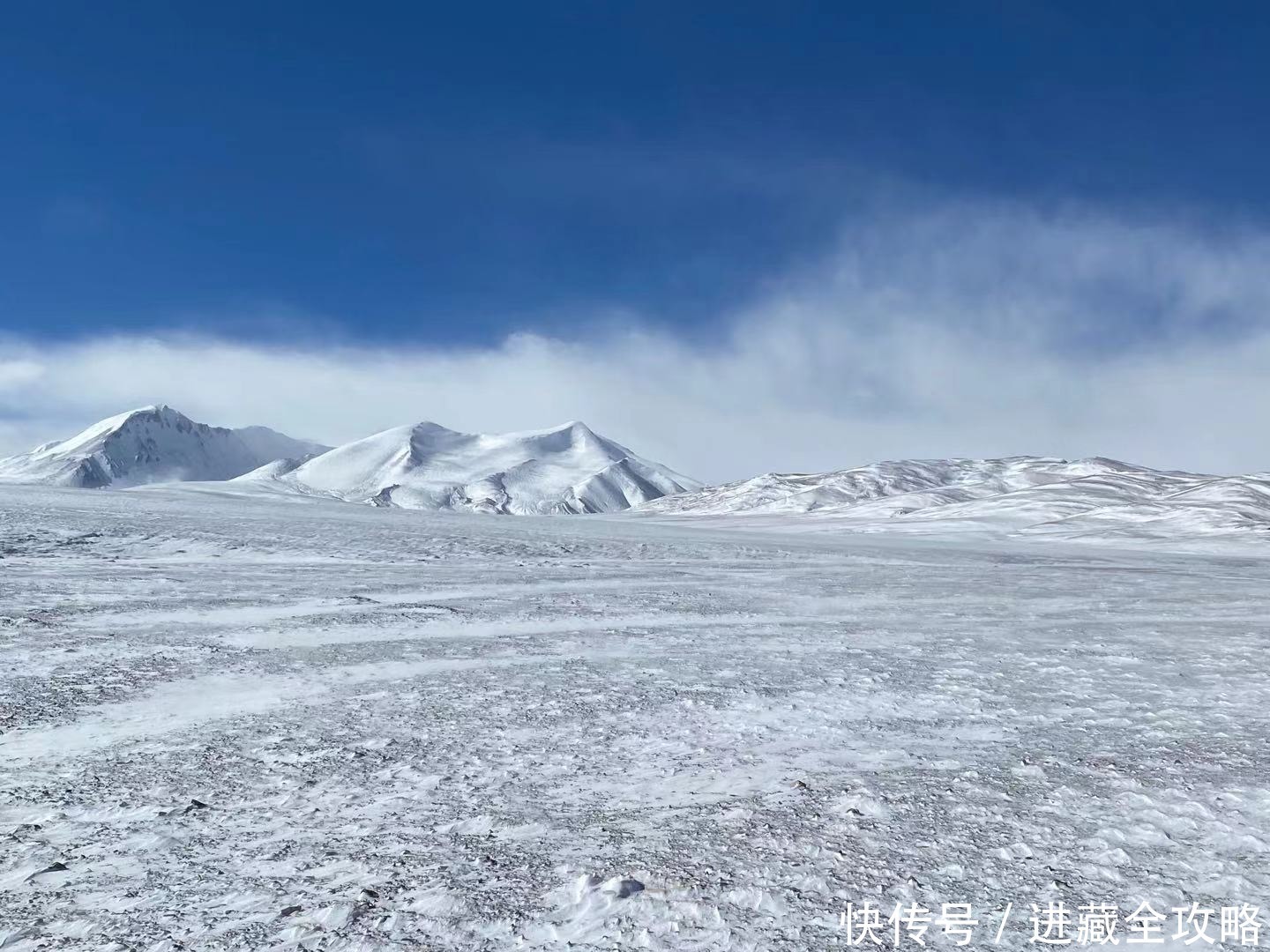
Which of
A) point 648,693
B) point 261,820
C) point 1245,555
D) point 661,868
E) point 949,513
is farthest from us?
point 949,513

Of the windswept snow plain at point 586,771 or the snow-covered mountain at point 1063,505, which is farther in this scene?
the snow-covered mountain at point 1063,505

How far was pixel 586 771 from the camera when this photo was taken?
21.0 ft

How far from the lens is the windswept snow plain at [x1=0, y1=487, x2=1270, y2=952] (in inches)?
172

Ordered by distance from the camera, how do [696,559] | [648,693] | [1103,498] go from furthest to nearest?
[1103,498], [696,559], [648,693]

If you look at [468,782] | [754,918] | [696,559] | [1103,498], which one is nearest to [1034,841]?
[754,918]

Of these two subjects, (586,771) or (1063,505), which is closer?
(586,771)

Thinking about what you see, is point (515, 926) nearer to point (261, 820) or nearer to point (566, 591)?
point (261, 820)

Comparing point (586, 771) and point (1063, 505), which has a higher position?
point (1063, 505)

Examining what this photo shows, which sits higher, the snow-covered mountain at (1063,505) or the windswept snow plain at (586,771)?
the snow-covered mountain at (1063,505)

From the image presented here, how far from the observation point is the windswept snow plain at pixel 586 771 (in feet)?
14.3

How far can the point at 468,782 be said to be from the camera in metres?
6.08

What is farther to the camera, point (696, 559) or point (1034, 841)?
point (696, 559)

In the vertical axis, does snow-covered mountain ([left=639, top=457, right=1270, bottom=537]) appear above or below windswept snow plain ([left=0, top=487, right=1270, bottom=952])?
above

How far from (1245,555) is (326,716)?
50509 millimetres
